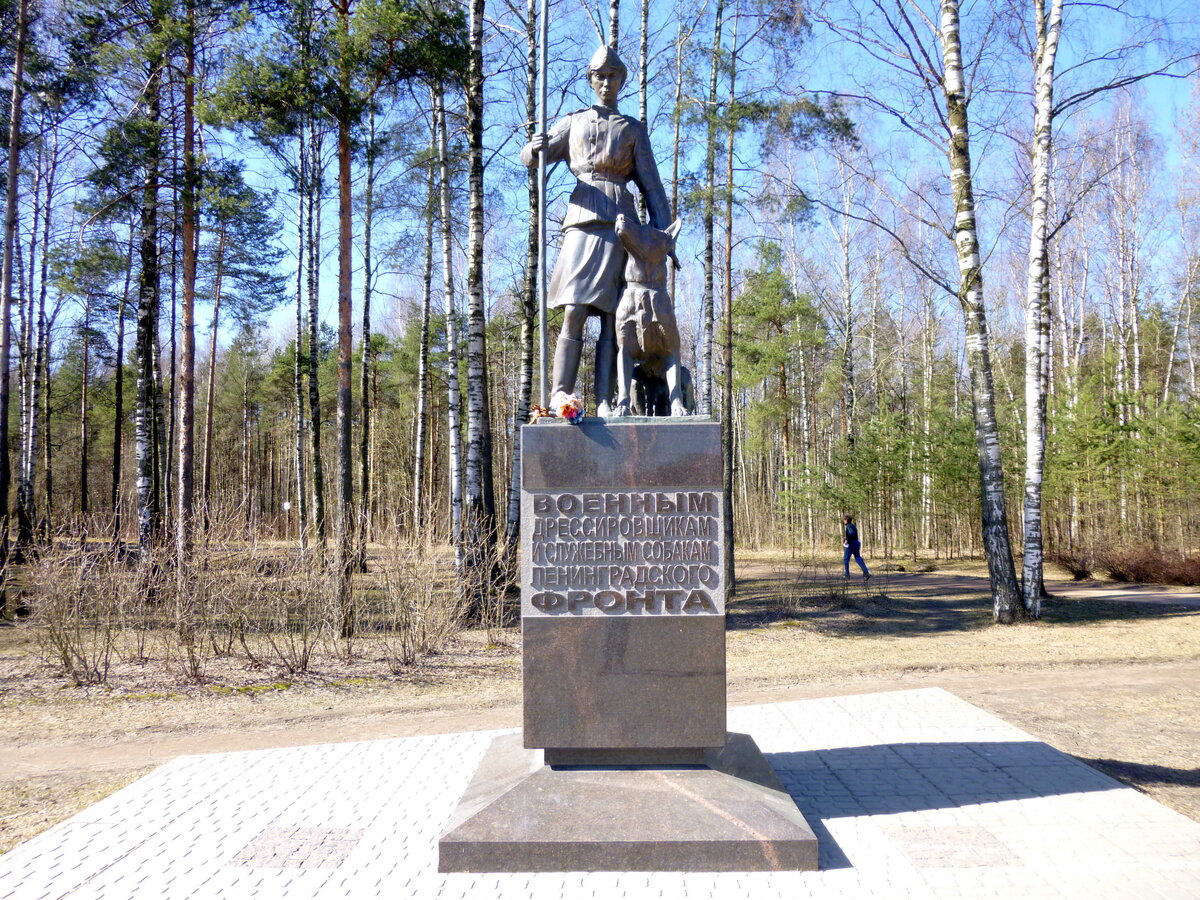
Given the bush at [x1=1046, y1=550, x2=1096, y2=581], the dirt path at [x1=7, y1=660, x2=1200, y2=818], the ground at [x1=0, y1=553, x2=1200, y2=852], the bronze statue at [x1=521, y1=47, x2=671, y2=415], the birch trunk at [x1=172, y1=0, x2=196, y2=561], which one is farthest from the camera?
the bush at [x1=1046, y1=550, x2=1096, y2=581]

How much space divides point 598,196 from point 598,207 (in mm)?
80

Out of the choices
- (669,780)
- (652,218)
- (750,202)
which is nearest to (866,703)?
(669,780)

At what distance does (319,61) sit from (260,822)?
9096mm

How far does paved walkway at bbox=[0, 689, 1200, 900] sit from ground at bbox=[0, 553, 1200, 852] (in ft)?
1.95

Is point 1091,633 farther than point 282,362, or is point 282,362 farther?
point 282,362

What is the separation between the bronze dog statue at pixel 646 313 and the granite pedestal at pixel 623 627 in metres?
0.57

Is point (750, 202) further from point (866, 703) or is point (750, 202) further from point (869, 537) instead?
point (869, 537)

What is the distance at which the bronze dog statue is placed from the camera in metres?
4.64

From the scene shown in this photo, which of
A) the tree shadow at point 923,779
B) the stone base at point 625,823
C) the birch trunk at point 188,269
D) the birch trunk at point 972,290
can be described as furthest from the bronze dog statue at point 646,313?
the birch trunk at point 188,269

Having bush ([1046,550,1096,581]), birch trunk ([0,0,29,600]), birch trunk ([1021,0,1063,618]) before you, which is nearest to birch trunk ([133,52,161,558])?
birch trunk ([0,0,29,600])

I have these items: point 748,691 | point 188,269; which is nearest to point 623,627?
point 748,691

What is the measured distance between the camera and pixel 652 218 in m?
4.89

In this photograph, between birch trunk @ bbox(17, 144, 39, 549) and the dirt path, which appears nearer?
the dirt path

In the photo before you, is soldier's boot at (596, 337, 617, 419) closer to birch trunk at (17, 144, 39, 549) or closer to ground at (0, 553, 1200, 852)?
ground at (0, 553, 1200, 852)
